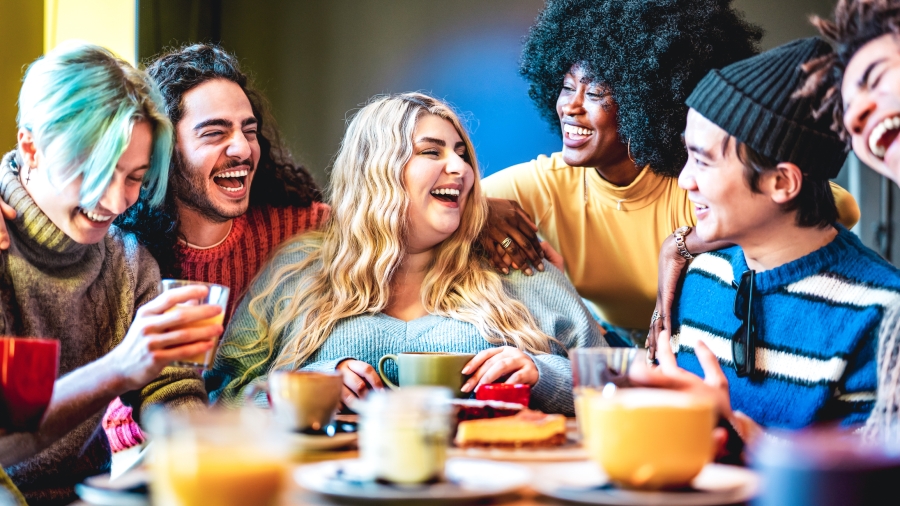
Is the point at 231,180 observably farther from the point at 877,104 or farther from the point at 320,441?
the point at 877,104

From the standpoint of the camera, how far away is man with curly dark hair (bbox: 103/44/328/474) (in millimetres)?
2436

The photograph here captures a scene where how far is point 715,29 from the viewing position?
279 cm

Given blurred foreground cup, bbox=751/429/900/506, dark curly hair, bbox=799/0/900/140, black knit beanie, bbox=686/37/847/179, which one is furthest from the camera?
black knit beanie, bbox=686/37/847/179

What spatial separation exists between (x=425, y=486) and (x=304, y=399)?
0.41m

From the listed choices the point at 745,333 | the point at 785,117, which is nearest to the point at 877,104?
the point at 785,117

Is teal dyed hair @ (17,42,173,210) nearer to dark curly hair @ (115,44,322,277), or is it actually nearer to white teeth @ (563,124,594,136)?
dark curly hair @ (115,44,322,277)

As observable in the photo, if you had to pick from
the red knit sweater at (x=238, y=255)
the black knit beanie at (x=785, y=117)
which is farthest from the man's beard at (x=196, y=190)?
the black knit beanie at (x=785, y=117)

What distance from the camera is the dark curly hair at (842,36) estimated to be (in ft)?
4.88

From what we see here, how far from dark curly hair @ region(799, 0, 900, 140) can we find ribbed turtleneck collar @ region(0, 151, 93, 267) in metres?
1.61

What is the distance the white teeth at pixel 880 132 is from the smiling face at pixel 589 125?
1.41m

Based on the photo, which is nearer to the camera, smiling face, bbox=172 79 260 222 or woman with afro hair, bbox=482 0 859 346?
smiling face, bbox=172 79 260 222

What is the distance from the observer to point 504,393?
1.66 meters

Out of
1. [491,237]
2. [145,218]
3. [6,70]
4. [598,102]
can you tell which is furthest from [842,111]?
[6,70]

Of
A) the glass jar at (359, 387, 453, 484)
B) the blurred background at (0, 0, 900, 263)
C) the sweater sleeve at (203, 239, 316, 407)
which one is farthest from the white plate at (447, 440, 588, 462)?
the blurred background at (0, 0, 900, 263)
